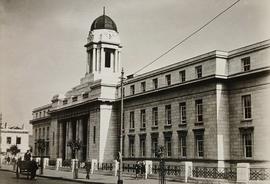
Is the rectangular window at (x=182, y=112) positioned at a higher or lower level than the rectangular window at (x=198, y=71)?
lower

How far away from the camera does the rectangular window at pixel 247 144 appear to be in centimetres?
2948

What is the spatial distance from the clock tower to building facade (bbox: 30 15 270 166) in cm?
12

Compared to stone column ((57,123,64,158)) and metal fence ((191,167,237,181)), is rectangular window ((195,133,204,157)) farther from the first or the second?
stone column ((57,123,64,158))

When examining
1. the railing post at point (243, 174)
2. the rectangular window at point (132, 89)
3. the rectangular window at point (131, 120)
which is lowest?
the railing post at point (243, 174)

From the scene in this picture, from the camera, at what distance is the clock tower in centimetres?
5081

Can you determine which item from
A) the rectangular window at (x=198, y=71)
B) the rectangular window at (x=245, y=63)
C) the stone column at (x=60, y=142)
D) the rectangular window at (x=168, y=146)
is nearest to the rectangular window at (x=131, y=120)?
the rectangular window at (x=168, y=146)

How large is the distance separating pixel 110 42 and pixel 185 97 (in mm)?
19216

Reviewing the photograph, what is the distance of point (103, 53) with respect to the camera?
51281mm

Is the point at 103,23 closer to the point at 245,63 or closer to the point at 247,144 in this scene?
the point at 245,63

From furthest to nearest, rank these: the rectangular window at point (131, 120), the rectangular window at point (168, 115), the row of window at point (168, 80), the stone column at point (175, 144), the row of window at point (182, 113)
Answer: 1. the rectangular window at point (131, 120)
2. the rectangular window at point (168, 115)
3. the stone column at point (175, 144)
4. the row of window at point (168, 80)
5. the row of window at point (182, 113)

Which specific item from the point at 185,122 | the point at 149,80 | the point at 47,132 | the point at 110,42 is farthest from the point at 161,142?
the point at 47,132

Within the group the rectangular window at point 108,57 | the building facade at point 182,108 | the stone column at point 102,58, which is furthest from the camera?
the rectangular window at point 108,57

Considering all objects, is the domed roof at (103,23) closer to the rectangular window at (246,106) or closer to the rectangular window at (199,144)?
the rectangular window at (199,144)

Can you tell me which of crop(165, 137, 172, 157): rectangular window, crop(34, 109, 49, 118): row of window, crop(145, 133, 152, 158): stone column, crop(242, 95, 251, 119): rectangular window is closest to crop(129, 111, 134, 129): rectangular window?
crop(145, 133, 152, 158): stone column
